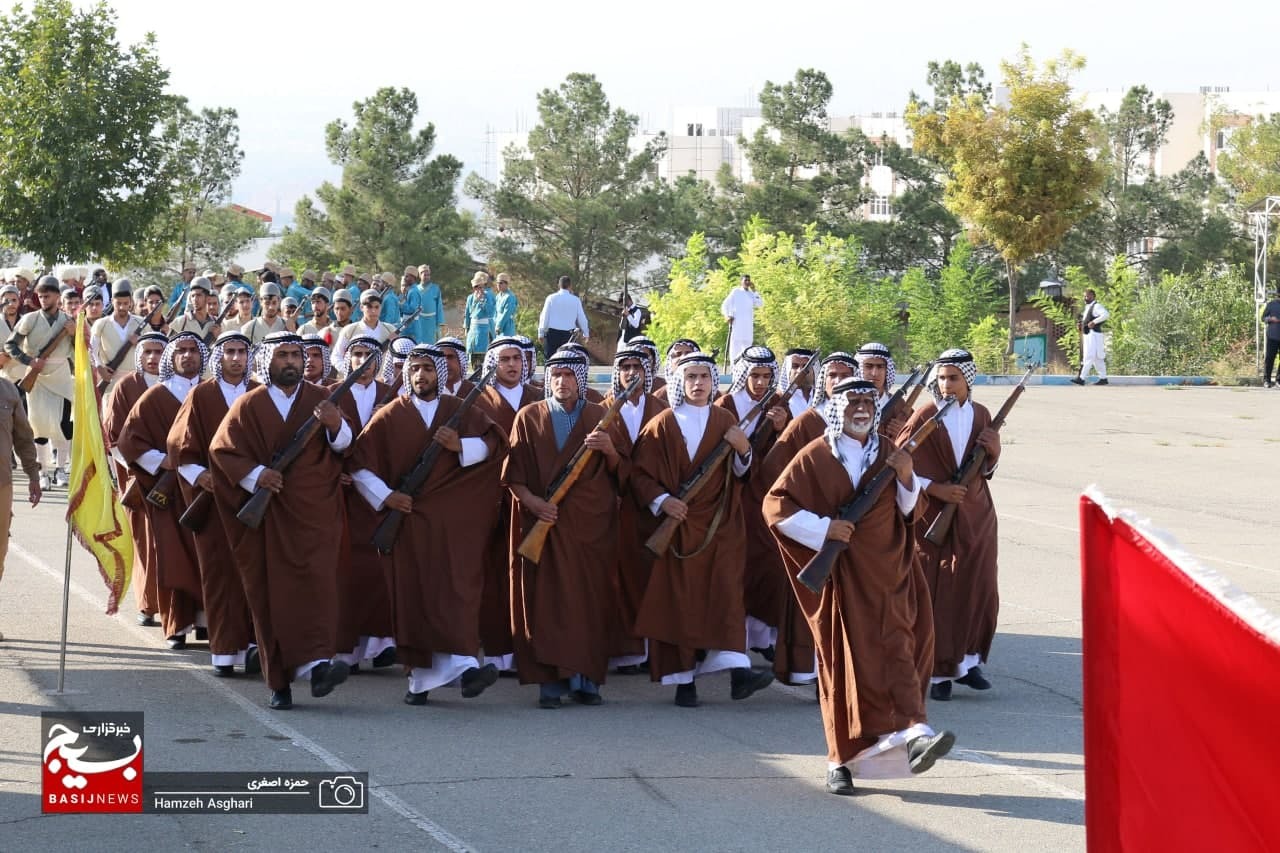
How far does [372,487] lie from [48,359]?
29.2 ft

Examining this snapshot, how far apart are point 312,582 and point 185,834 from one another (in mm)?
2349

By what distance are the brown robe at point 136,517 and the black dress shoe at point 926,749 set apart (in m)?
5.14

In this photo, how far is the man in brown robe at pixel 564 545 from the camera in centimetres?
905

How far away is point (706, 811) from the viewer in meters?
7.03

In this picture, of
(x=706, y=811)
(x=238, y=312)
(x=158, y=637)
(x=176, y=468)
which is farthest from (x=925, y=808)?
(x=238, y=312)

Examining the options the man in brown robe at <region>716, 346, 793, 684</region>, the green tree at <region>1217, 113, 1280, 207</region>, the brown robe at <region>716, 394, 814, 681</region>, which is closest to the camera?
the brown robe at <region>716, 394, 814, 681</region>

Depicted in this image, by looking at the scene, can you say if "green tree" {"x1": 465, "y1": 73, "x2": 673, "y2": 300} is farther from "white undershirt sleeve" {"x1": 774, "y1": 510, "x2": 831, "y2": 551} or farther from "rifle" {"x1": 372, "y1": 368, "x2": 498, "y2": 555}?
"white undershirt sleeve" {"x1": 774, "y1": 510, "x2": 831, "y2": 551}

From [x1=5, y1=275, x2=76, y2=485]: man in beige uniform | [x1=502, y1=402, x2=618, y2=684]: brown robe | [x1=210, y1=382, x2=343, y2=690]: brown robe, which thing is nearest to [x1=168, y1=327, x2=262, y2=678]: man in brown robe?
[x1=210, y1=382, x2=343, y2=690]: brown robe

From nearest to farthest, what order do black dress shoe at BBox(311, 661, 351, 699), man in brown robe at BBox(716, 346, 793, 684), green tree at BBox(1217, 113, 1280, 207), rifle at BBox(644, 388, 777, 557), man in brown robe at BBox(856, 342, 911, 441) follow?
black dress shoe at BBox(311, 661, 351, 699), rifle at BBox(644, 388, 777, 557), man in brown robe at BBox(856, 342, 911, 441), man in brown robe at BBox(716, 346, 793, 684), green tree at BBox(1217, 113, 1280, 207)

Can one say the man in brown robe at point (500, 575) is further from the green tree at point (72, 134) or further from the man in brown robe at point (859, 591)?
the green tree at point (72, 134)

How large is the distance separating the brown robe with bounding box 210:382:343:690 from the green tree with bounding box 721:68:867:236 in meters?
34.3

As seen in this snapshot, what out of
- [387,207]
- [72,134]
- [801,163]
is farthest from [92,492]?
[801,163]

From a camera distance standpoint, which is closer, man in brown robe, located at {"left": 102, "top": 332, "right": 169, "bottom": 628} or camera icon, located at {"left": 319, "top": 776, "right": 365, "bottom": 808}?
camera icon, located at {"left": 319, "top": 776, "right": 365, "bottom": 808}

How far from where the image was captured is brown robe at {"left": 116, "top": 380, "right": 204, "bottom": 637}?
32.9 ft
